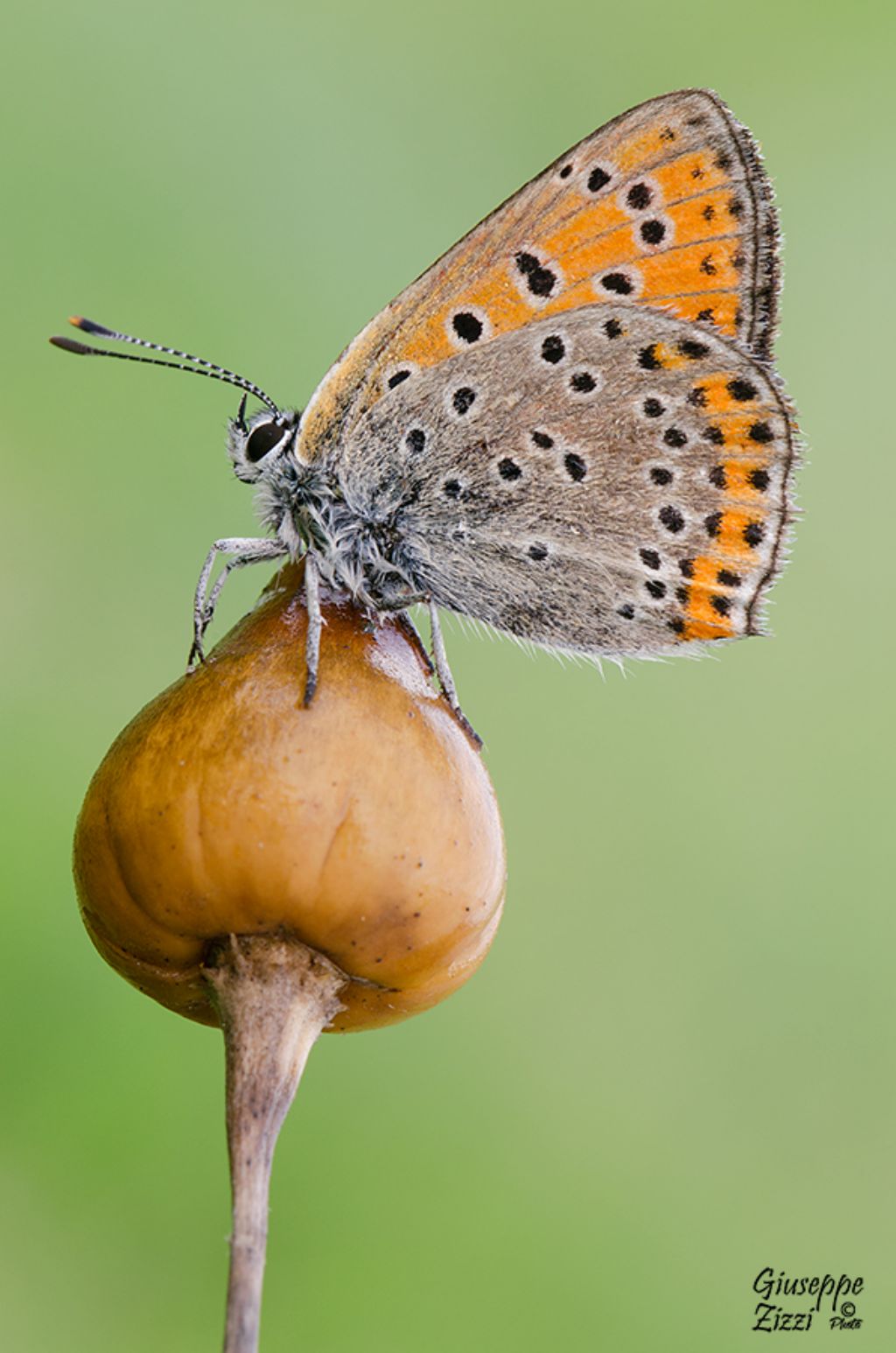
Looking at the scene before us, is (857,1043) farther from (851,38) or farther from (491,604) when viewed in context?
(851,38)

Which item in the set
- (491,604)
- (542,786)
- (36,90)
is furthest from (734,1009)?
(36,90)

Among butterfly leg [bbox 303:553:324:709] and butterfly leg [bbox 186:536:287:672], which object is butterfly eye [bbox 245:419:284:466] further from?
butterfly leg [bbox 303:553:324:709]

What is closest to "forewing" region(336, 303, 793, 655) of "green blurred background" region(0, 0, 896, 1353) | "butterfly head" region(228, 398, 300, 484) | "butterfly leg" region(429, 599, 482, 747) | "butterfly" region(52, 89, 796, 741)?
"butterfly" region(52, 89, 796, 741)

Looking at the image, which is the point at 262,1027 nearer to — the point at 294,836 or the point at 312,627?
the point at 294,836

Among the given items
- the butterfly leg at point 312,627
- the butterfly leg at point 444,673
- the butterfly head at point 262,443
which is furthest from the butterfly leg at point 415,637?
the butterfly head at point 262,443

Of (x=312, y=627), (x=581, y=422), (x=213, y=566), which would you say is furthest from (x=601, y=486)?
(x=312, y=627)

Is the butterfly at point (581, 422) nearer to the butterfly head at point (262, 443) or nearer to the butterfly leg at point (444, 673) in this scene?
the butterfly head at point (262, 443)
